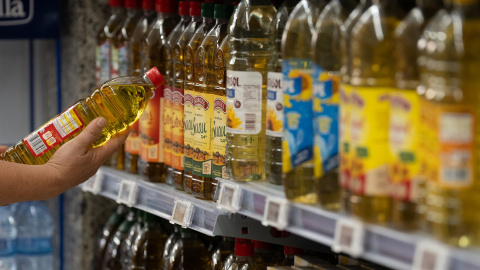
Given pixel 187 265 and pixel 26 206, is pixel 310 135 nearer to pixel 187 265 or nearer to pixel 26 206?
pixel 187 265

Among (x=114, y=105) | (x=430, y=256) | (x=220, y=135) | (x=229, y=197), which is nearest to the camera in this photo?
(x=430, y=256)

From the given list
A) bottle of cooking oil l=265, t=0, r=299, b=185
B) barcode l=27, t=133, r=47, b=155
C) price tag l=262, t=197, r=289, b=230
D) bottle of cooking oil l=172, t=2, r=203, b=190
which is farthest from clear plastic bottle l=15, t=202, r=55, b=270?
price tag l=262, t=197, r=289, b=230

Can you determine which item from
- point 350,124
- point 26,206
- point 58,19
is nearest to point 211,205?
point 350,124

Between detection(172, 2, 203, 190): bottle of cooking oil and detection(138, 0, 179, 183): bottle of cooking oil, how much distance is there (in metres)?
0.14

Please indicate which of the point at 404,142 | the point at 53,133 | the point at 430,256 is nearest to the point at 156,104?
the point at 53,133

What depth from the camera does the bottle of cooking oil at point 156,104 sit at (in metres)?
3.07

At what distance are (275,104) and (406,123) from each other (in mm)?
614

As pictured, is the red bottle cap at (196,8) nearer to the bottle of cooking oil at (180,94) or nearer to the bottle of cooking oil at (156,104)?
the bottle of cooking oil at (180,94)

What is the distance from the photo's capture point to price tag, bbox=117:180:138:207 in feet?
9.93

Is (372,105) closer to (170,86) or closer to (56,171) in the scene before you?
(56,171)

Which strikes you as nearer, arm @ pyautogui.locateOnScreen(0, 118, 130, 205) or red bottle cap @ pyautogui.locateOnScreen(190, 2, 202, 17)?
arm @ pyautogui.locateOnScreen(0, 118, 130, 205)

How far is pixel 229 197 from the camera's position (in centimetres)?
237

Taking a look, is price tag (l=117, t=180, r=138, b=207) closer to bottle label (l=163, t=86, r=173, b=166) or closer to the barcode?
bottle label (l=163, t=86, r=173, b=166)

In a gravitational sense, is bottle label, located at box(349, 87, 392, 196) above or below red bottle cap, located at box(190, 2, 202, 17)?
below
